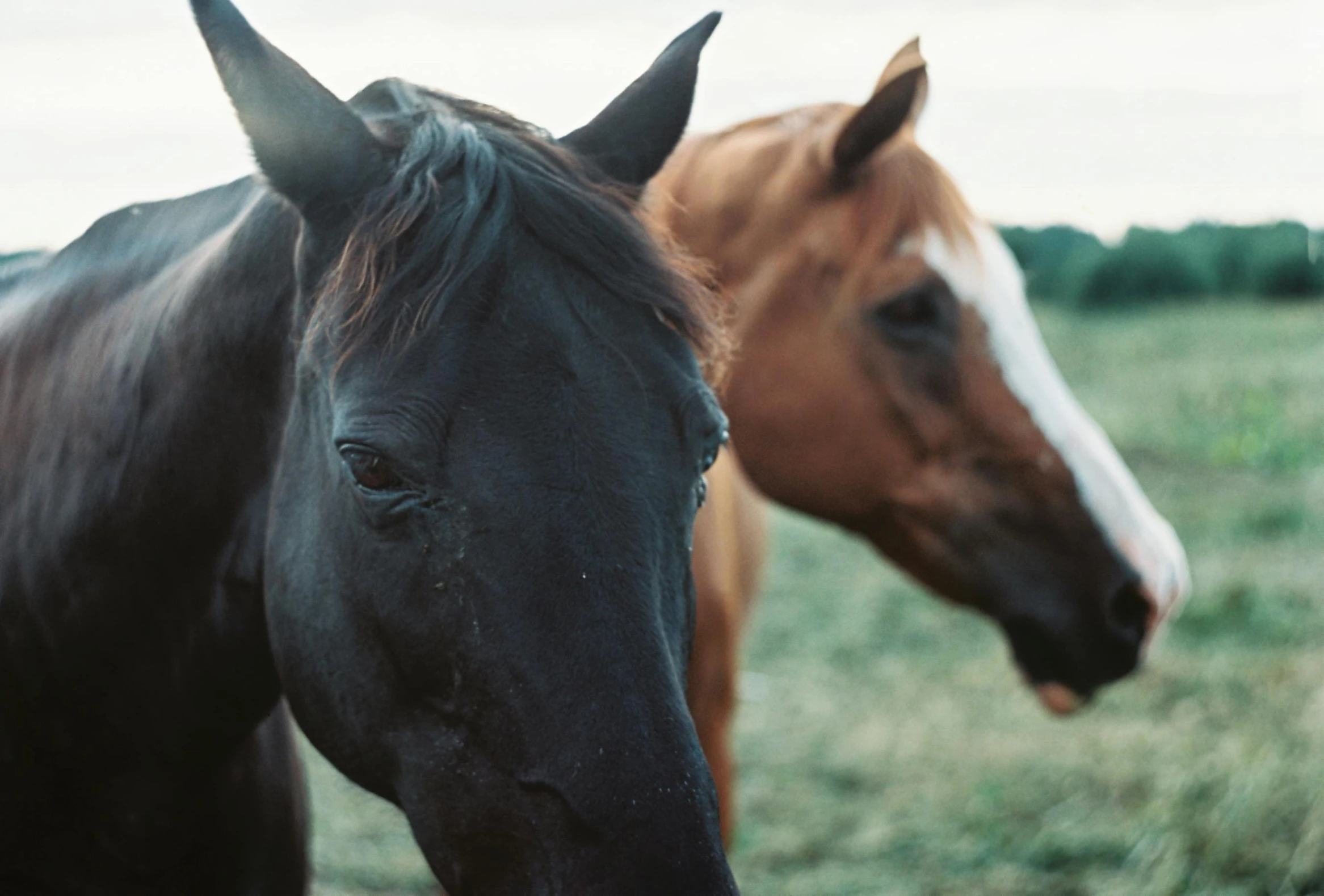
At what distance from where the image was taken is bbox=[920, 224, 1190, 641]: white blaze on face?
2.68 meters

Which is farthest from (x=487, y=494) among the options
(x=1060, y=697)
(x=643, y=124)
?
(x=1060, y=697)

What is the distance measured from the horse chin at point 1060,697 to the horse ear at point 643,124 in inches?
73.1

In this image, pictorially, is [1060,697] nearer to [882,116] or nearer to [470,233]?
[882,116]

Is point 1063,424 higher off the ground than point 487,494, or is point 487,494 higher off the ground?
point 487,494

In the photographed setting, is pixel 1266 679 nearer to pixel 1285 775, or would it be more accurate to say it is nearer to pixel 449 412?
pixel 1285 775

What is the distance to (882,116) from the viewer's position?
2881 millimetres

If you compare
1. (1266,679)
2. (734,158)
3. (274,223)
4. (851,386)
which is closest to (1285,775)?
(1266,679)

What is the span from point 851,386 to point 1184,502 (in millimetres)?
5899

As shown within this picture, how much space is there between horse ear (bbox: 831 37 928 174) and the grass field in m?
2.38

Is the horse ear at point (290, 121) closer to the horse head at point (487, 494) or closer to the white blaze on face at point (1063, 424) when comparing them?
the horse head at point (487, 494)

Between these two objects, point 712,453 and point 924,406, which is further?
point 924,406

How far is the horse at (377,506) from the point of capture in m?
1.20

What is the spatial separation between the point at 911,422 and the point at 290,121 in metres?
1.85

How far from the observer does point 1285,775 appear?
378cm
